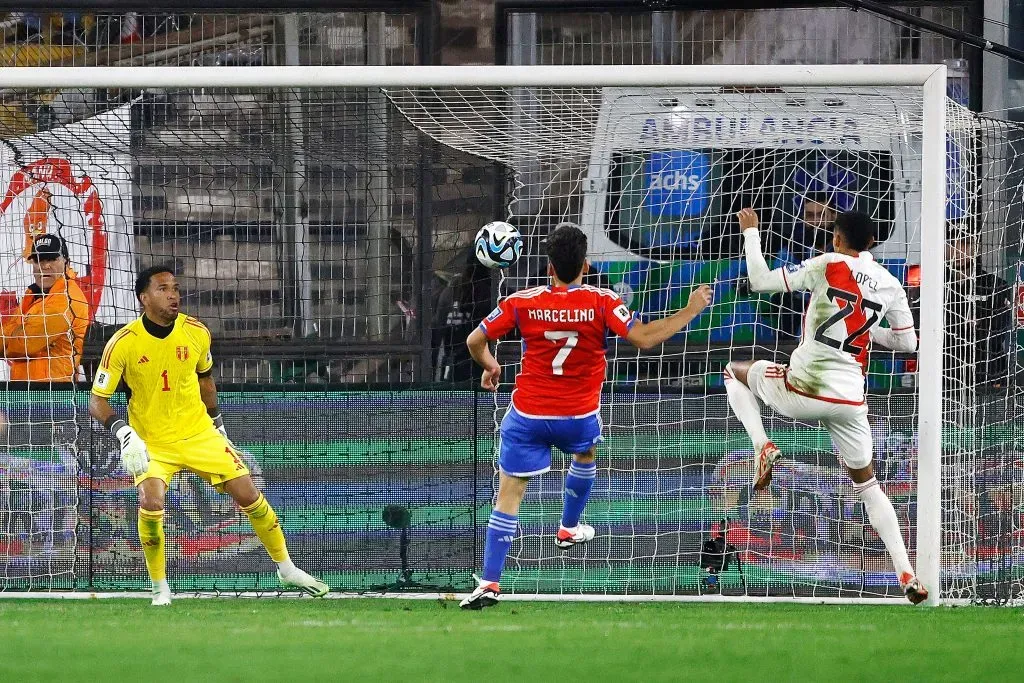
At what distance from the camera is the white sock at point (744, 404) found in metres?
8.59

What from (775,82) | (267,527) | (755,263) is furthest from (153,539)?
(775,82)

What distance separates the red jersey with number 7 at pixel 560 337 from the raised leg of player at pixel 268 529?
1.54m

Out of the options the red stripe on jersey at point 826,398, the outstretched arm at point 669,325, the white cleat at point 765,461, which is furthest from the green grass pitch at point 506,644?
the outstretched arm at point 669,325

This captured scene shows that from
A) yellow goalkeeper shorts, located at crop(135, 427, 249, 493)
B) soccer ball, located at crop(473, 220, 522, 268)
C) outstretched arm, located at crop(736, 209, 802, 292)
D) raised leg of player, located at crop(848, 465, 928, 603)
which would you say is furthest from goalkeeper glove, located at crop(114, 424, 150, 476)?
raised leg of player, located at crop(848, 465, 928, 603)

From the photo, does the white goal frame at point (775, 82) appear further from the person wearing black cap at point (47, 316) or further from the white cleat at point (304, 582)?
the white cleat at point (304, 582)

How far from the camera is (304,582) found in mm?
8727

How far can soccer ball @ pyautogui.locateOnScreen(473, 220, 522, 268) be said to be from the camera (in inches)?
340

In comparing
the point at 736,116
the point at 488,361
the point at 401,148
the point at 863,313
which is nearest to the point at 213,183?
the point at 401,148

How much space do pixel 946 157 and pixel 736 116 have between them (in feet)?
4.15

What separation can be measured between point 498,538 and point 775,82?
9.10 feet

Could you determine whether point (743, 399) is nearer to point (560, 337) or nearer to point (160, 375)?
point (560, 337)

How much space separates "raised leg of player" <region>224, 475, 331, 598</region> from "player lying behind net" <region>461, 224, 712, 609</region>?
110cm

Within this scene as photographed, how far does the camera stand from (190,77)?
8.50 metres

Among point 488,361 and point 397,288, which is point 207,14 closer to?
point 397,288
